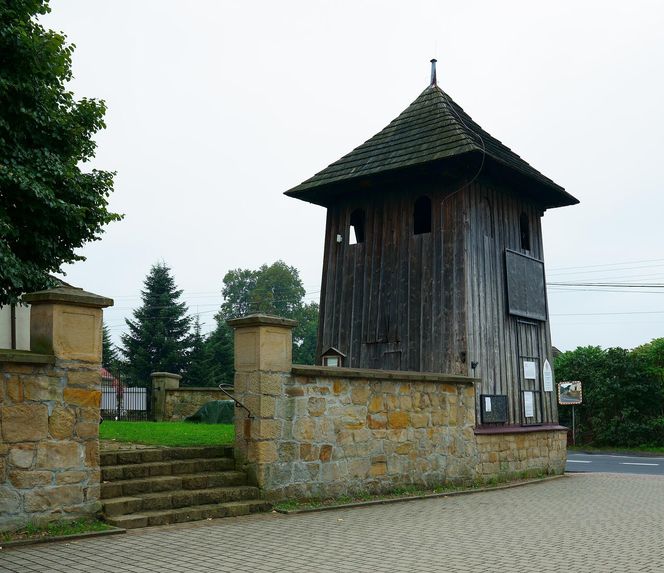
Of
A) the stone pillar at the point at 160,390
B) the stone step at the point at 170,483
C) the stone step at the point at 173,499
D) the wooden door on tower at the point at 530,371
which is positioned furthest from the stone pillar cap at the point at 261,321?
the stone pillar at the point at 160,390

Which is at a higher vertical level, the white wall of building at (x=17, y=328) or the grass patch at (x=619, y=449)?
the white wall of building at (x=17, y=328)

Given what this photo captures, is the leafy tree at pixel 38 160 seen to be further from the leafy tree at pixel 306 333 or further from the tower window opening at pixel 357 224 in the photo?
the leafy tree at pixel 306 333

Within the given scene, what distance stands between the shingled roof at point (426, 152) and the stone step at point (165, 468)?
774cm

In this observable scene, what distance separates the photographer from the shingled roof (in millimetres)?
14812

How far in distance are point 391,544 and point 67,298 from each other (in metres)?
4.03

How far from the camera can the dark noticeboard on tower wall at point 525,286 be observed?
15750mm

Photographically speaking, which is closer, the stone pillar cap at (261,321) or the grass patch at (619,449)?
the stone pillar cap at (261,321)

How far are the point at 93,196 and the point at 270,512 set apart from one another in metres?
8.21

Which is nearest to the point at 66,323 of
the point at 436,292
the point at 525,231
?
the point at 436,292

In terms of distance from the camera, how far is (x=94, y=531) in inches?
283

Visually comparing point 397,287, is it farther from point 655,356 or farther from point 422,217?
point 655,356

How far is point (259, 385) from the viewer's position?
932cm

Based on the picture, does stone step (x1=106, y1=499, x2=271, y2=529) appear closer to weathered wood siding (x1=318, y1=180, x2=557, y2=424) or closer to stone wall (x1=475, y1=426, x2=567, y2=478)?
stone wall (x1=475, y1=426, x2=567, y2=478)

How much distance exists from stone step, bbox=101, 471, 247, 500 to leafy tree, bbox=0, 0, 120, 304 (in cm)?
597
